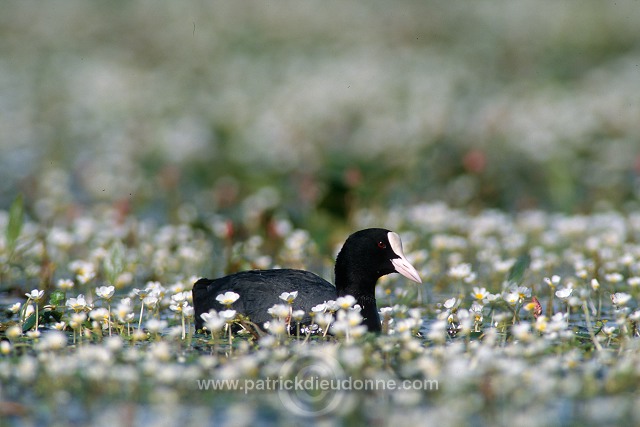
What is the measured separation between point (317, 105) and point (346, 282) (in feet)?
29.5

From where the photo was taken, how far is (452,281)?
→ 7977mm

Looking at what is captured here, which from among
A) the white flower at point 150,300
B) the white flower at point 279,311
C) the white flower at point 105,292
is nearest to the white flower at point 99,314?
the white flower at point 105,292

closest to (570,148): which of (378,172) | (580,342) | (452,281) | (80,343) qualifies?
(378,172)

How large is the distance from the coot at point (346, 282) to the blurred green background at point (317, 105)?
263 centimetres

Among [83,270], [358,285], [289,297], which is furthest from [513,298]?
[83,270]

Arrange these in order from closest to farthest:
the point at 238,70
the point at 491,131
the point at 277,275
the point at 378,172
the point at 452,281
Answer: the point at 277,275 < the point at 452,281 < the point at 378,172 < the point at 491,131 < the point at 238,70

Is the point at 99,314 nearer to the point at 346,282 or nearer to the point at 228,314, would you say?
the point at 228,314

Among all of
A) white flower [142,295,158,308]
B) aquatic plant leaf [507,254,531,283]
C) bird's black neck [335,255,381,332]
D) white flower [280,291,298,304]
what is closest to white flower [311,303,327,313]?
white flower [280,291,298,304]

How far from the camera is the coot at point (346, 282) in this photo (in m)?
6.17

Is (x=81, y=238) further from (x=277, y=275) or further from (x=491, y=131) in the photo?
(x=491, y=131)

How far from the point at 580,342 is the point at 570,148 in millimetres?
6796

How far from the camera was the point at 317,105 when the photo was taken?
49.3 feet

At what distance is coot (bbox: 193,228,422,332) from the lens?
6.17 m

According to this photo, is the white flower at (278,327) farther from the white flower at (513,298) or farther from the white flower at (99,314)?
the white flower at (513,298)
